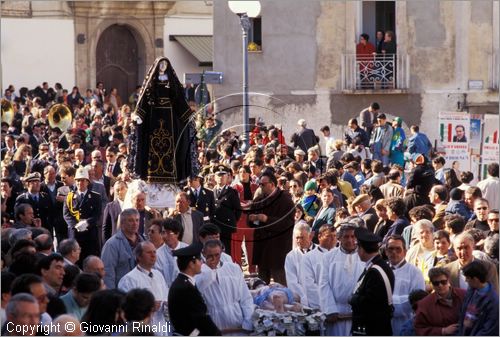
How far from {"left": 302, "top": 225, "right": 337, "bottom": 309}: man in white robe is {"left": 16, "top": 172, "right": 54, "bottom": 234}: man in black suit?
16.7 ft

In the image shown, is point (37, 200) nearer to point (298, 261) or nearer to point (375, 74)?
point (298, 261)

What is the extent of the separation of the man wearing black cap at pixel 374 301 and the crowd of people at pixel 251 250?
0.01m

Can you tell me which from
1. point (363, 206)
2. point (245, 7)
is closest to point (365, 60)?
point (245, 7)

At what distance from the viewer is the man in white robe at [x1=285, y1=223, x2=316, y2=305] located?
42.2ft

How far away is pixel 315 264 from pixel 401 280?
1251 millimetres

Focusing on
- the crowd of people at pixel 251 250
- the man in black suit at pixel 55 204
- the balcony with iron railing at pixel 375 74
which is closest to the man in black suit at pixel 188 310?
the crowd of people at pixel 251 250

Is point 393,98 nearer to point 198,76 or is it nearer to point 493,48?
point 493,48

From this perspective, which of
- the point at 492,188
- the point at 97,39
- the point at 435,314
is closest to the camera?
the point at 435,314

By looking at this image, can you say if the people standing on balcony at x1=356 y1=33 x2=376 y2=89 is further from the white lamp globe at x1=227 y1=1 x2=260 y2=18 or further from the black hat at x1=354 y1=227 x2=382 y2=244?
the black hat at x1=354 y1=227 x2=382 y2=244

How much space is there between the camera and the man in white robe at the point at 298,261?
12.9m

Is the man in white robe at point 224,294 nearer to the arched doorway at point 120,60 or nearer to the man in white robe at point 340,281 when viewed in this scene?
the man in white robe at point 340,281

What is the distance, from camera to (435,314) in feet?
36.5

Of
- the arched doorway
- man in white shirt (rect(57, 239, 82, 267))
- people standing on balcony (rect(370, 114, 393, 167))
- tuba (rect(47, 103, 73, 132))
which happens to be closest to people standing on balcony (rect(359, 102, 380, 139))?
people standing on balcony (rect(370, 114, 393, 167))

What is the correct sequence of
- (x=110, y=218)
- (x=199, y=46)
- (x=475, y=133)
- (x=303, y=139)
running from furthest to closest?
(x=199, y=46), (x=303, y=139), (x=475, y=133), (x=110, y=218)
